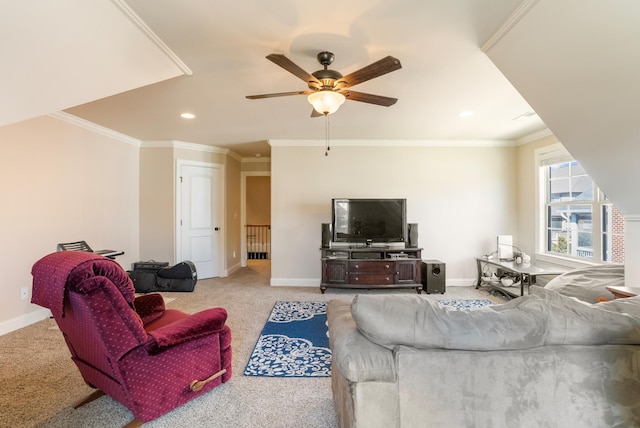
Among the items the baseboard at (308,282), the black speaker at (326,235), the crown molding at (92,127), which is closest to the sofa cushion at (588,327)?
the black speaker at (326,235)

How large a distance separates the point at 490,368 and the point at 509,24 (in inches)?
78.2

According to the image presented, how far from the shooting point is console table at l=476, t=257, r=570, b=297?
12.1 ft

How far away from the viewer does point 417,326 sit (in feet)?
3.50

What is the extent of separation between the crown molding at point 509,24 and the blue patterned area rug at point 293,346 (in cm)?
264

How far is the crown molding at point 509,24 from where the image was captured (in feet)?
5.50

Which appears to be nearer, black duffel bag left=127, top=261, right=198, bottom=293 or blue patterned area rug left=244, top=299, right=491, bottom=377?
blue patterned area rug left=244, top=299, right=491, bottom=377

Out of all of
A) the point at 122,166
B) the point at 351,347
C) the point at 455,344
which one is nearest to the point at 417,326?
the point at 455,344

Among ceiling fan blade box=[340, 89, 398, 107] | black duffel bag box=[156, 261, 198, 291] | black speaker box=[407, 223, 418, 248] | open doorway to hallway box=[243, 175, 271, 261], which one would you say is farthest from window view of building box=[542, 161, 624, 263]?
open doorway to hallway box=[243, 175, 271, 261]

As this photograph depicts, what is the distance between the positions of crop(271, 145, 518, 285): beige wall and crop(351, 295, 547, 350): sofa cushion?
3879 millimetres

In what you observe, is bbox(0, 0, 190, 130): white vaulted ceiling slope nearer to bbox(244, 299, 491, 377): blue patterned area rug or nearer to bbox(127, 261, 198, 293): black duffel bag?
bbox(244, 299, 491, 377): blue patterned area rug

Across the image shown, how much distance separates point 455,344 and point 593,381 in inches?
21.4

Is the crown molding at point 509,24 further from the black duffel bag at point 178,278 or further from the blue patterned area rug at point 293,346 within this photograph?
the black duffel bag at point 178,278

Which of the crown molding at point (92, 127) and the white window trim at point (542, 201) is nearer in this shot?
the crown molding at point (92, 127)

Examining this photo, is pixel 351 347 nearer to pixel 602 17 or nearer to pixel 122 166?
pixel 602 17
